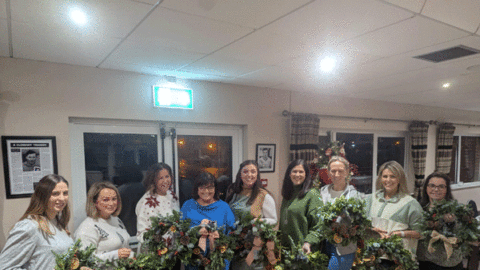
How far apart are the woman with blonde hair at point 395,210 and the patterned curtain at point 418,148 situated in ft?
11.0

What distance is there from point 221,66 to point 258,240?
1.53 m

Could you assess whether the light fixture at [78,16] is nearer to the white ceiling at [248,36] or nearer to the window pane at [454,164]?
the white ceiling at [248,36]

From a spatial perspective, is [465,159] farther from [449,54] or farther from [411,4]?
[411,4]

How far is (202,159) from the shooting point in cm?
328

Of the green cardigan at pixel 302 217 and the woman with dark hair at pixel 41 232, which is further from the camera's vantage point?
the green cardigan at pixel 302 217

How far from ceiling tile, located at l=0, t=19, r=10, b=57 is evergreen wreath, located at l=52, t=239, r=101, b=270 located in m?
1.33

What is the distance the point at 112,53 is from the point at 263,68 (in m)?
1.30

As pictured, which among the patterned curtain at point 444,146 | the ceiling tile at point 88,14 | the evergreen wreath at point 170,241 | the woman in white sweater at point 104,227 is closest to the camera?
the ceiling tile at point 88,14

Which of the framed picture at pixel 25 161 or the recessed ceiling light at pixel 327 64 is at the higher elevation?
the recessed ceiling light at pixel 327 64

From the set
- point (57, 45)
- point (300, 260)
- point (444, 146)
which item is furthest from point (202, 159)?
point (444, 146)

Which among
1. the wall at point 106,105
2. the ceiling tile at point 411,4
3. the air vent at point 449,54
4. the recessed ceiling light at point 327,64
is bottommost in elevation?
the wall at point 106,105

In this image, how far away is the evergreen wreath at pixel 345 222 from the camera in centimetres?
182

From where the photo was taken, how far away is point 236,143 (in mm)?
3465

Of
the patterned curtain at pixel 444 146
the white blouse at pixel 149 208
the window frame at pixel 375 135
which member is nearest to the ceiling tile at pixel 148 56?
the white blouse at pixel 149 208
